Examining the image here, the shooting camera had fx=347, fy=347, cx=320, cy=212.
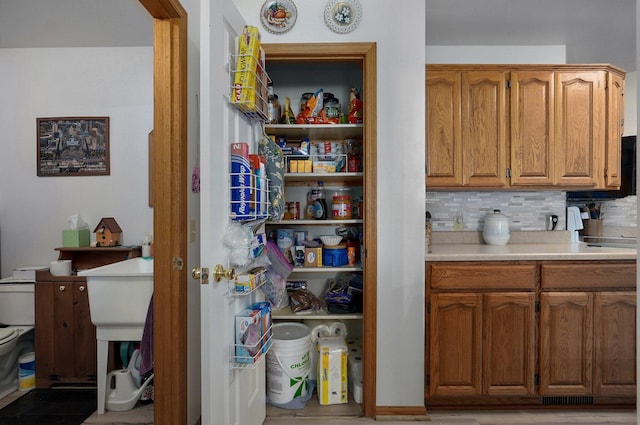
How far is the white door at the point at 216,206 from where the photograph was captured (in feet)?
3.90

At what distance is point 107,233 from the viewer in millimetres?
2611

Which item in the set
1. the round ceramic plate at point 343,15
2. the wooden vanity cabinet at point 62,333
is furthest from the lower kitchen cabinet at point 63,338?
the round ceramic plate at point 343,15

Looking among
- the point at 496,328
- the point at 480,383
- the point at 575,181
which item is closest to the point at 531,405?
the point at 480,383

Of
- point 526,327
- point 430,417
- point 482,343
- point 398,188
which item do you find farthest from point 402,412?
point 398,188

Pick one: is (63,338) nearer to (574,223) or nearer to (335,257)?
(335,257)

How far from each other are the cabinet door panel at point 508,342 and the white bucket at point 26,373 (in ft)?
9.62

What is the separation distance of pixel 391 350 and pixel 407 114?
54.0 inches

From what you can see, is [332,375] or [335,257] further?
[335,257]

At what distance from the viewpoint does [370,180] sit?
201 centimetres

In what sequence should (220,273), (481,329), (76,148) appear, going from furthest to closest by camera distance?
(76,148) → (481,329) → (220,273)

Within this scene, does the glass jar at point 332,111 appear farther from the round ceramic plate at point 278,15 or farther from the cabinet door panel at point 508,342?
the cabinet door panel at point 508,342

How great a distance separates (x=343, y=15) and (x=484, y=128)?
122 cm

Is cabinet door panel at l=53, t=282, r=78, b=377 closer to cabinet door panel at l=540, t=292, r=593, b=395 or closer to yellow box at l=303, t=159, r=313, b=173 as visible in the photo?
yellow box at l=303, t=159, r=313, b=173

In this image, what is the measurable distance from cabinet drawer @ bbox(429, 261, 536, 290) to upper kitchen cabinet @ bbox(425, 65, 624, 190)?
2.02 feet
